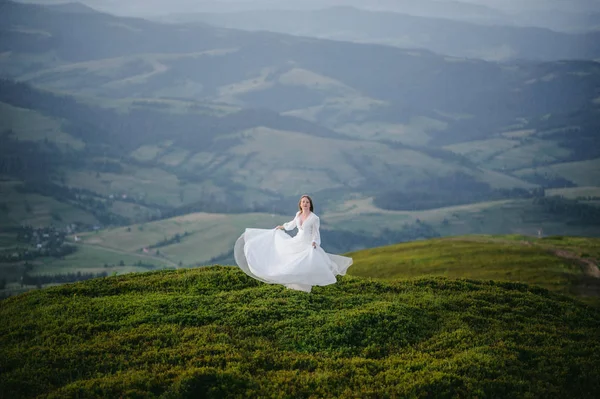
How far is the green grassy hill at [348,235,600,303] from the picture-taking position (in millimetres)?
48750

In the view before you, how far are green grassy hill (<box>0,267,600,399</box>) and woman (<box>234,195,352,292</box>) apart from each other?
76cm

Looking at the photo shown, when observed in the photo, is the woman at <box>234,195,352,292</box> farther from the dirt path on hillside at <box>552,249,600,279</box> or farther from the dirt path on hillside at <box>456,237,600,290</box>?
the dirt path on hillside at <box>552,249,600,279</box>

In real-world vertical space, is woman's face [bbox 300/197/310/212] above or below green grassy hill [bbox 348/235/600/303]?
above

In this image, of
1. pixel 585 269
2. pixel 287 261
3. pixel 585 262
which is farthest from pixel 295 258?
pixel 585 262

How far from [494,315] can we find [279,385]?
38.4 feet

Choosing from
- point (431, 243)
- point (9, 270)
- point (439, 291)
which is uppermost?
point (439, 291)

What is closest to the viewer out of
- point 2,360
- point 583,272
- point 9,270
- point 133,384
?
point 133,384

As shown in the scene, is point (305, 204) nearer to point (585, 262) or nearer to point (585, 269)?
point (585, 269)

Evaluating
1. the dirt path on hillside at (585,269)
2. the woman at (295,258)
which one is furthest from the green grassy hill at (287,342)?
the dirt path on hillside at (585,269)

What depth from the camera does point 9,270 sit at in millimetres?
193750

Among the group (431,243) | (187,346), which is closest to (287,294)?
(187,346)

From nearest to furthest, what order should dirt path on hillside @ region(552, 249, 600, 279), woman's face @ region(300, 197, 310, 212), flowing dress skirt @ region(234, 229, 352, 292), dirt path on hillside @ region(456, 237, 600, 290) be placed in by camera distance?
flowing dress skirt @ region(234, 229, 352, 292) < woman's face @ region(300, 197, 310, 212) < dirt path on hillside @ region(456, 237, 600, 290) < dirt path on hillside @ region(552, 249, 600, 279)

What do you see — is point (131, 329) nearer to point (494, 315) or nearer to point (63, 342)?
point (63, 342)

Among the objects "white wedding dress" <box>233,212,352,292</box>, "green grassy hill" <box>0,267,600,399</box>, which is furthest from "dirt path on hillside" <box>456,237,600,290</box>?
"white wedding dress" <box>233,212,352,292</box>
